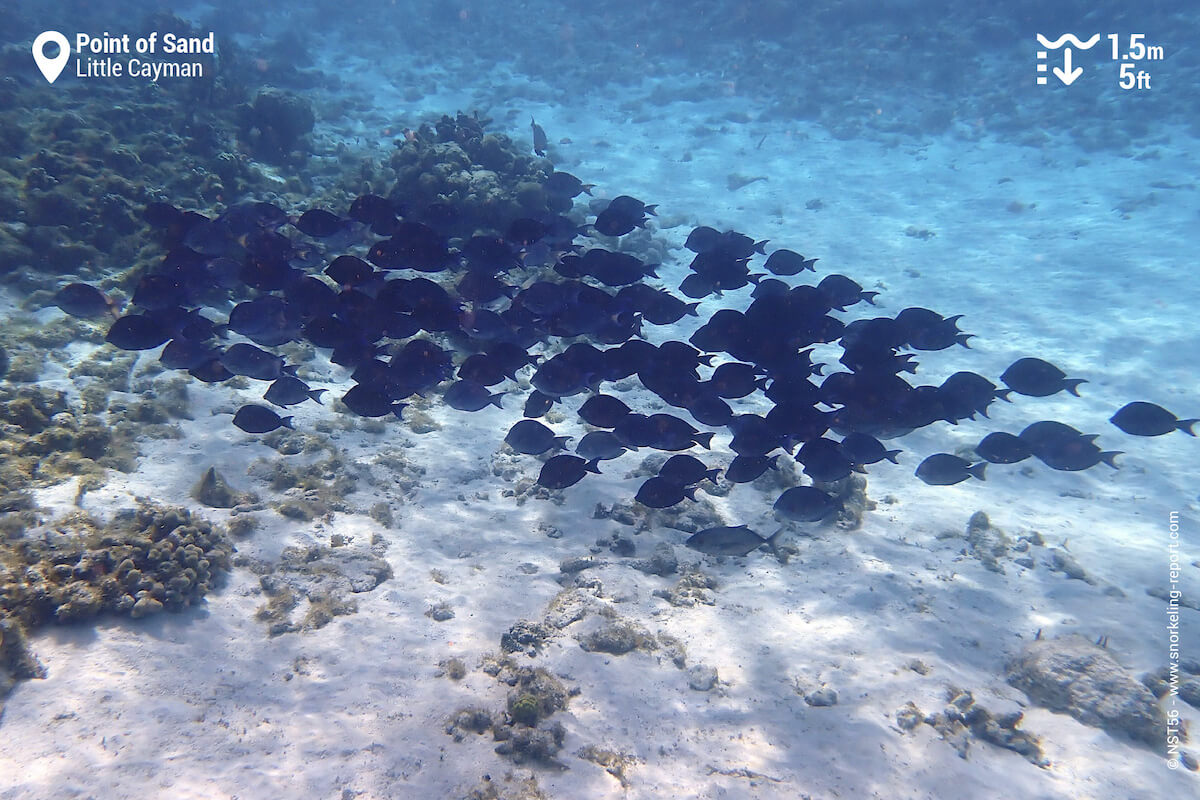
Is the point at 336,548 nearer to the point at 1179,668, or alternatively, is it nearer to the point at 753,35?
the point at 1179,668

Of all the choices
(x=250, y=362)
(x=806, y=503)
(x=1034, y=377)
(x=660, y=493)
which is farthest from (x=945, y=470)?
(x=250, y=362)

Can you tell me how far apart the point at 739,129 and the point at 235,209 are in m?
23.3

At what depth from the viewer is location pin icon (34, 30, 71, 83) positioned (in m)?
19.9

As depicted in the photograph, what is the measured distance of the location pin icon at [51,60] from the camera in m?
19.9

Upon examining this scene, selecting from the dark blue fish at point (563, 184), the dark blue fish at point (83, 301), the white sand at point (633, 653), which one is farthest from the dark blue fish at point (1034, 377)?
the dark blue fish at point (83, 301)

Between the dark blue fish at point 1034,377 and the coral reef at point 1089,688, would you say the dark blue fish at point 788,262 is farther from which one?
the coral reef at point 1089,688

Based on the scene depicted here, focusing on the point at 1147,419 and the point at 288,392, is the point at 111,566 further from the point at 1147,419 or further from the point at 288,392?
the point at 1147,419

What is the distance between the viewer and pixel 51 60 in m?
21.2

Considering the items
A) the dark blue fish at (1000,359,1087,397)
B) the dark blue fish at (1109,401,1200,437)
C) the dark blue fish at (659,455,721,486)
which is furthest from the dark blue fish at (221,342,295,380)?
the dark blue fish at (1109,401,1200,437)

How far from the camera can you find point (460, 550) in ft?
21.4

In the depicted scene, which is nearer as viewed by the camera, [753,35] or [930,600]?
[930,600]

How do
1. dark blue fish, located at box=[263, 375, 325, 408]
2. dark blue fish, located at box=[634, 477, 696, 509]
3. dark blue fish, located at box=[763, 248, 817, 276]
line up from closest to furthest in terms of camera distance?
dark blue fish, located at box=[634, 477, 696, 509], dark blue fish, located at box=[263, 375, 325, 408], dark blue fish, located at box=[763, 248, 817, 276]

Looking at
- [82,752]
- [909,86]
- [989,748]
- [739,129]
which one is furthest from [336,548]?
[909,86]

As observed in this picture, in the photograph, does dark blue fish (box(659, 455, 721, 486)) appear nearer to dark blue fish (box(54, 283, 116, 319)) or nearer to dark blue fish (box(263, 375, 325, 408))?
dark blue fish (box(263, 375, 325, 408))
